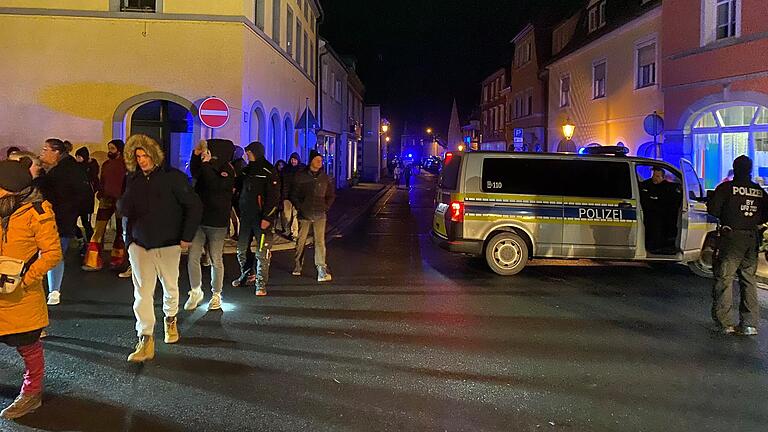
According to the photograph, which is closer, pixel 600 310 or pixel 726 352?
pixel 726 352

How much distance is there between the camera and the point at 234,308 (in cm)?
767

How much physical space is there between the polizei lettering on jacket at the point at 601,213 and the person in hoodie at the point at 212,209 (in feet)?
18.2

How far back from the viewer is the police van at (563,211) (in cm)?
1012

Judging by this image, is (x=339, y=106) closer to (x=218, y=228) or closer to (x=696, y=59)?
(x=696, y=59)

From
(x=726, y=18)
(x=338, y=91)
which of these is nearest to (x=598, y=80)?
(x=726, y=18)

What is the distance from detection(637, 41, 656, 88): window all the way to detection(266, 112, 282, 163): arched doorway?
38.4ft

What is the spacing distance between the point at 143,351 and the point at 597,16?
82.6 ft

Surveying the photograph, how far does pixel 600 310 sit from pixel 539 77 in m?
28.6

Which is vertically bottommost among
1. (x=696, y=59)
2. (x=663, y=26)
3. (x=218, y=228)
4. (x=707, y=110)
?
(x=218, y=228)

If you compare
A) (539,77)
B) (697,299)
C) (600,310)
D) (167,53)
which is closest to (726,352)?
(600,310)

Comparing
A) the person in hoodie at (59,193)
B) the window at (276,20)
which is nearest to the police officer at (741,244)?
the person in hoodie at (59,193)

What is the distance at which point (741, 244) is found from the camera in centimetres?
682

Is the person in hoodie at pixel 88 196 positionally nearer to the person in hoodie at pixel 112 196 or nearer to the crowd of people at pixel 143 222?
the crowd of people at pixel 143 222

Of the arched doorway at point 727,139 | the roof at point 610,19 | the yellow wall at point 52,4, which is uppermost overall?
the roof at point 610,19
